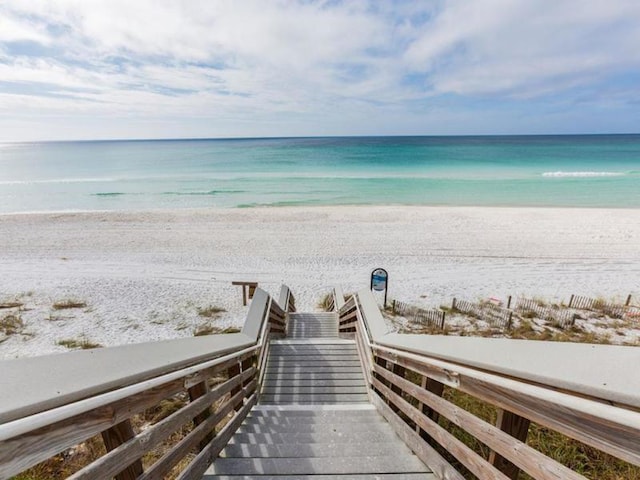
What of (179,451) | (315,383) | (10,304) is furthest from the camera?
(10,304)

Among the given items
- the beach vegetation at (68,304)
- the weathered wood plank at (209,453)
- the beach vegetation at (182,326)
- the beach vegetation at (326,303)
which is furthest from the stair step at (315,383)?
the beach vegetation at (68,304)

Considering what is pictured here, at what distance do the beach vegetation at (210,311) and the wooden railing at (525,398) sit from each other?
29.6ft

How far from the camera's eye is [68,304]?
1064 centimetres

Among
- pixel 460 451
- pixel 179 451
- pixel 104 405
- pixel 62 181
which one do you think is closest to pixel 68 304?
pixel 179 451

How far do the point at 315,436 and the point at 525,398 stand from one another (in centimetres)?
206

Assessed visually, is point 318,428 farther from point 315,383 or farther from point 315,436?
point 315,383

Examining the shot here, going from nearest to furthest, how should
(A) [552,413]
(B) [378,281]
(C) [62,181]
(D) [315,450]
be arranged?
(A) [552,413] < (D) [315,450] < (B) [378,281] < (C) [62,181]

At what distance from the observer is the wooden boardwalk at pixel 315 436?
7.54 ft

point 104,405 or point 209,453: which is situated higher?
point 104,405

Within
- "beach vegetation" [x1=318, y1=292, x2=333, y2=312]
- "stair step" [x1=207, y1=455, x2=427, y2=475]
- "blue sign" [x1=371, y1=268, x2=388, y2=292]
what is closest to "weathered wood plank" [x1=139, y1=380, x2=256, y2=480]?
"stair step" [x1=207, y1=455, x2=427, y2=475]

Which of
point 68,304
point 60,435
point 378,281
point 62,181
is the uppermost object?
point 62,181

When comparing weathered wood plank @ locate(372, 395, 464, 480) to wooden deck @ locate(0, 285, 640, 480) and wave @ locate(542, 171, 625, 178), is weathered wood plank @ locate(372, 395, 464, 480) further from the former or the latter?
wave @ locate(542, 171, 625, 178)

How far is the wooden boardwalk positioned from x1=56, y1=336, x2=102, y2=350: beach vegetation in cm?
571

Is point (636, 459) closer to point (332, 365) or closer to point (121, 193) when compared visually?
point (332, 365)
